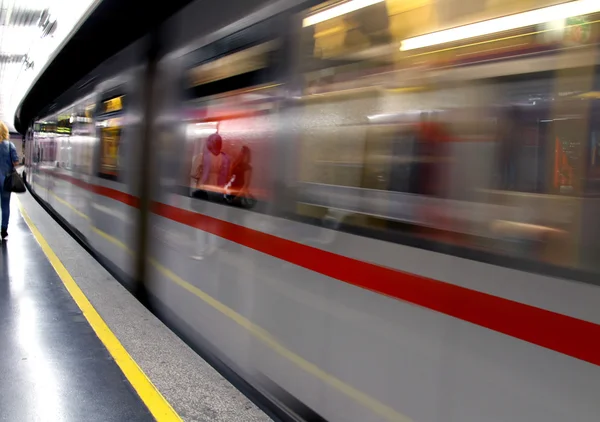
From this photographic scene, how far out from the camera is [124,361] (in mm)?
4359

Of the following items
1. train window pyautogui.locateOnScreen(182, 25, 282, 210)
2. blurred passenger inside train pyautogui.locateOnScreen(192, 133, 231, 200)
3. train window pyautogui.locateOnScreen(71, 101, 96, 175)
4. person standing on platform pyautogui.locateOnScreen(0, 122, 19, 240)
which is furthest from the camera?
person standing on platform pyautogui.locateOnScreen(0, 122, 19, 240)

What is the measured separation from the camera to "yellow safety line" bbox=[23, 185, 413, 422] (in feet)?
8.22

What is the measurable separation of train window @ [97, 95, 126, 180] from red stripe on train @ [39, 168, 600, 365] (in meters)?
3.63

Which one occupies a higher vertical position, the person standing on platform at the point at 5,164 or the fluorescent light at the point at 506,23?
the fluorescent light at the point at 506,23

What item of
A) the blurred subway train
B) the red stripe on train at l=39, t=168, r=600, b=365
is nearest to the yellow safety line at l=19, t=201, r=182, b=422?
the blurred subway train

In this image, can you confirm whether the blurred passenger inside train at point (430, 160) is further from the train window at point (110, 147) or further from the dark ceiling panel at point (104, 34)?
the train window at point (110, 147)

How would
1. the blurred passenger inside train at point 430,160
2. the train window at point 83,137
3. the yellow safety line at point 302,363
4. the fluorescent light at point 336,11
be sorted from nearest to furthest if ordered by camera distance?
the blurred passenger inside train at point 430,160 < the yellow safety line at point 302,363 < the fluorescent light at point 336,11 < the train window at point 83,137

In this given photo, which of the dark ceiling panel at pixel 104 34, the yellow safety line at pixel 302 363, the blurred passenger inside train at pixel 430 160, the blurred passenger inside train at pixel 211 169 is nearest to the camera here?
the blurred passenger inside train at pixel 430 160

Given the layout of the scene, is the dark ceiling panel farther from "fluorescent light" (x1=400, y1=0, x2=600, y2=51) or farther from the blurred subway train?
"fluorescent light" (x1=400, y1=0, x2=600, y2=51)

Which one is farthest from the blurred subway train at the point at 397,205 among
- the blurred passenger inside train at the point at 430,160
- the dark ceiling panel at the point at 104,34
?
the dark ceiling panel at the point at 104,34

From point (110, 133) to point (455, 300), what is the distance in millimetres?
5827

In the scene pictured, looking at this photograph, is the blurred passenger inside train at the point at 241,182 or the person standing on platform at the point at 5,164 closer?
the blurred passenger inside train at the point at 241,182

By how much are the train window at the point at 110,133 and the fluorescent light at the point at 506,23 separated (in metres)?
4.76

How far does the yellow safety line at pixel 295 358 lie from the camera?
2.51m
